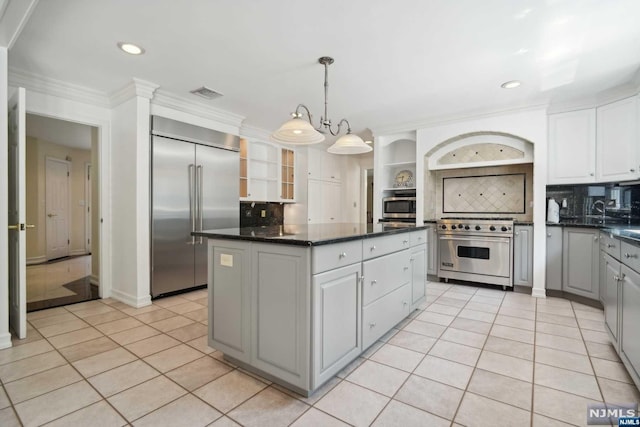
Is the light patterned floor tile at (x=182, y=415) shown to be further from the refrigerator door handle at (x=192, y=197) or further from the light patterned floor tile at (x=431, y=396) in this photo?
the refrigerator door handle at (x=192, y=197)

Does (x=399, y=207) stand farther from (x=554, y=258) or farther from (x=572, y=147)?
(x=572, y=147)

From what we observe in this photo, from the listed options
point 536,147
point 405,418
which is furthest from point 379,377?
point 536,147

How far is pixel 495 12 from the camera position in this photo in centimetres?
210

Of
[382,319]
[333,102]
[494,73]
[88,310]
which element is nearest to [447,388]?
[382,319]

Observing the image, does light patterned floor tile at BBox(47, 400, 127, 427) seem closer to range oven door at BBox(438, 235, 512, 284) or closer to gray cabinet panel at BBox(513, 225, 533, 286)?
range oven door at BBox(438, 235, 512, 284)

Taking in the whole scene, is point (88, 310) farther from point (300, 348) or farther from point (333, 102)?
point (333, 102)

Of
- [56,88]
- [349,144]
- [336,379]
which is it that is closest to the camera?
[336,379]

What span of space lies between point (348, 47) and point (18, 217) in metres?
3.00

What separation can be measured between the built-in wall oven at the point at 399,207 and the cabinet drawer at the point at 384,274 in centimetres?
205

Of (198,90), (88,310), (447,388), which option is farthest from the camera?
(198,90)

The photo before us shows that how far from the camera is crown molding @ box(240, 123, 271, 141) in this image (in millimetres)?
4922

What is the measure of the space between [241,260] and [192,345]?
0.98 meters

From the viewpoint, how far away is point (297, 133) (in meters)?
2.58

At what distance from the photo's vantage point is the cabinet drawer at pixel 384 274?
2217 mm
